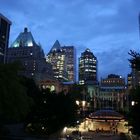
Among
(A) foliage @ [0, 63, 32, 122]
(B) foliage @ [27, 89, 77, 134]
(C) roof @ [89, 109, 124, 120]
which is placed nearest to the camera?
(A) foliage @ [0, 63, 32, 122]

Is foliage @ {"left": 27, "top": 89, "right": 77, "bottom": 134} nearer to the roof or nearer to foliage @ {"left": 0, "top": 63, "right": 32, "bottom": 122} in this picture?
foliage @ {"left": 0, "top": 63, "right": 32, "bottom": 122}

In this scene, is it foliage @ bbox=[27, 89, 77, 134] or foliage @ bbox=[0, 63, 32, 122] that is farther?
foliage @ bbox=[27, 89, 77, 134]

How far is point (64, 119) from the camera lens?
6981 cm

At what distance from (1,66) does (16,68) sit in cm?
164

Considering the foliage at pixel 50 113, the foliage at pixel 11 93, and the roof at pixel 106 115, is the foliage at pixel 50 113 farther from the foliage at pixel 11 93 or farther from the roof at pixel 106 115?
the roof at pixel 106 115


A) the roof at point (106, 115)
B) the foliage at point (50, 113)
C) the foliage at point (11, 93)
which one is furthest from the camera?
the roof at point (106, 115)

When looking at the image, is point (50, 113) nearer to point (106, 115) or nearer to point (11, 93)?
point (11, 93)

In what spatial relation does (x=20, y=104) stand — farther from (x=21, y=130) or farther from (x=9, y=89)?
(x=21, y=130)

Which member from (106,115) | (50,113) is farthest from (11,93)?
(106,115)

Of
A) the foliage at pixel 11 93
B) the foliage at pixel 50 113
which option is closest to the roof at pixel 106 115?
the foliage at pixel 50 113

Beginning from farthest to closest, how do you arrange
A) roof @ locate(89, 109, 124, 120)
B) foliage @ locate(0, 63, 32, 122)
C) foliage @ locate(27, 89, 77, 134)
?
roof @ locate(89, 109, 124, 120) → foliage @ locate(27, 89, 77, 134) → foliage @ locate(0, 63, 32, 122)

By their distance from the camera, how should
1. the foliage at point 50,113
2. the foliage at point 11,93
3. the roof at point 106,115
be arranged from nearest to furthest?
the foliage at point 11,93 < the foliage at point 50,113 < the roof at point 106,115

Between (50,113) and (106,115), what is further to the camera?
(106,115)

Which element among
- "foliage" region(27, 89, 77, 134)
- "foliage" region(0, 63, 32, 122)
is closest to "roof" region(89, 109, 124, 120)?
"foliage" region(27, 89, 77, 134)
